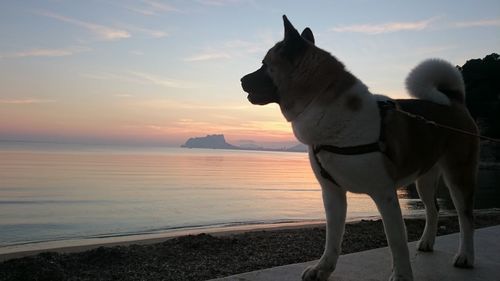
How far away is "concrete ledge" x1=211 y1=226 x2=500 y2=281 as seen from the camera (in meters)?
3.88

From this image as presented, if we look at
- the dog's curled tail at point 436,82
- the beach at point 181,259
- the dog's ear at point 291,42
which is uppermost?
the dog's ear at point 291,42

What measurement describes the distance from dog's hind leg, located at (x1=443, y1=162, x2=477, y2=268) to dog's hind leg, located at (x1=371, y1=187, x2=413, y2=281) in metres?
1.25

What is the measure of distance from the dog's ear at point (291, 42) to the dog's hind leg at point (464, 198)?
2.05 m

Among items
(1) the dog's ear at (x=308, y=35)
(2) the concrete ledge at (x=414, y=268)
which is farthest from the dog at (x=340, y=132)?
(2) the concrete ledge at (x=414, y=268)

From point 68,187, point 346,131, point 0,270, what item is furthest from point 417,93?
point 68,187

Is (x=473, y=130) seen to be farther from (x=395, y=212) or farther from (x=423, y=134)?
(x=395, y=212)

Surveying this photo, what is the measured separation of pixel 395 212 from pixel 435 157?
3.24 ft

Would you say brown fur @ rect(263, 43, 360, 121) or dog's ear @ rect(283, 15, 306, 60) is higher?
dog's ear @ rect(283, 15, 306, 60)

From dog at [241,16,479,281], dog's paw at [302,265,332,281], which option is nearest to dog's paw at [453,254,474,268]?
dog at [241,16,479,281]

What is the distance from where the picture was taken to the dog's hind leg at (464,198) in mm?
4297

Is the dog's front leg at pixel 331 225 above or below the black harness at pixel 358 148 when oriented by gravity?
below

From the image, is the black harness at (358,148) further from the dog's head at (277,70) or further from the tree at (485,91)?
the tree at (485,91)

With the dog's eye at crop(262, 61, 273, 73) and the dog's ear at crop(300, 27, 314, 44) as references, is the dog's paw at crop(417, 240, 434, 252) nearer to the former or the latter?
the dog's ear at crop(300, 27, 314, 44)

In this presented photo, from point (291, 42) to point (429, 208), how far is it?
9.57 ft
